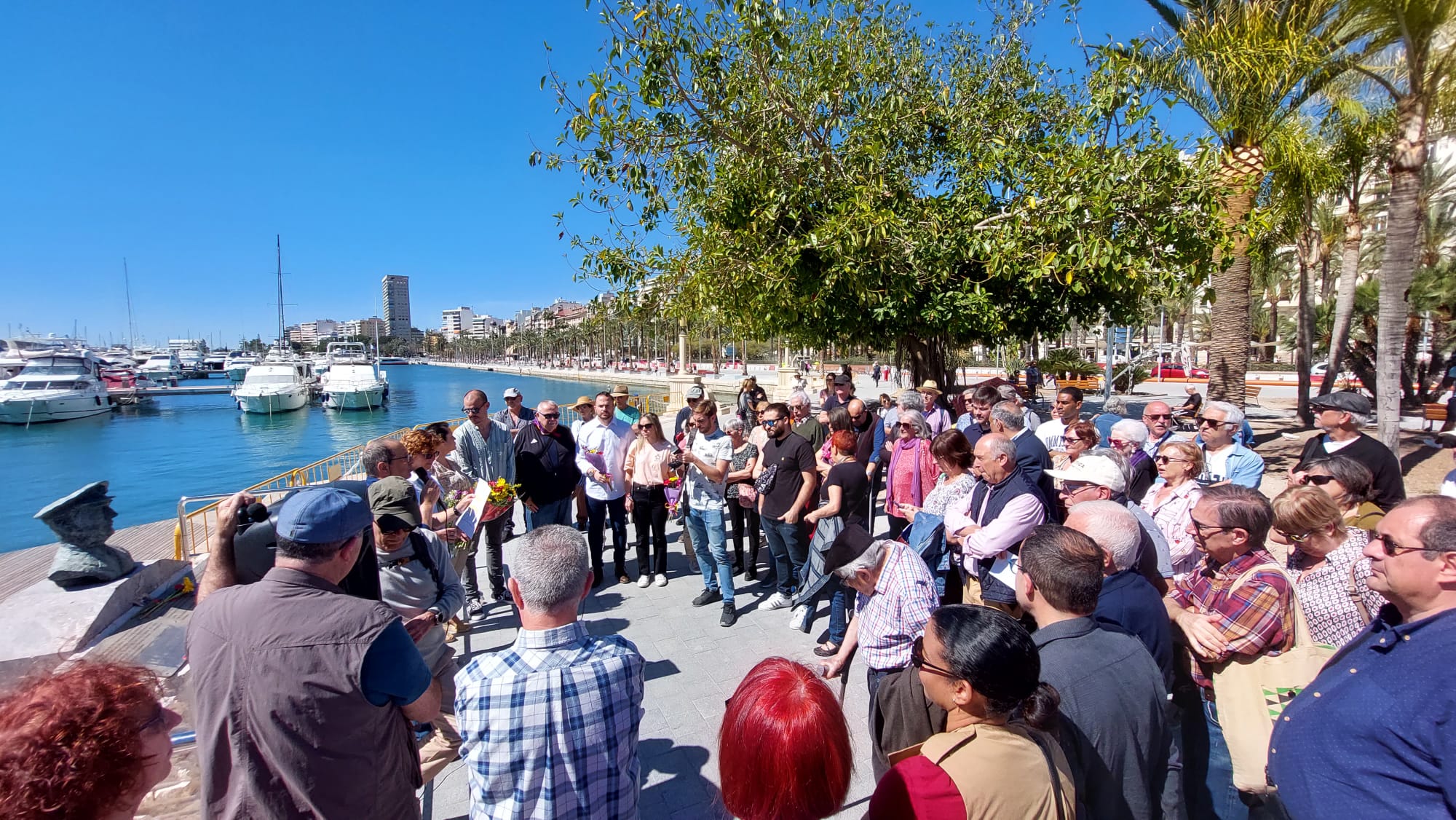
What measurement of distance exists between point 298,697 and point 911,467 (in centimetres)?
443

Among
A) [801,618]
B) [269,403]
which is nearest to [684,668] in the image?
[801,618]

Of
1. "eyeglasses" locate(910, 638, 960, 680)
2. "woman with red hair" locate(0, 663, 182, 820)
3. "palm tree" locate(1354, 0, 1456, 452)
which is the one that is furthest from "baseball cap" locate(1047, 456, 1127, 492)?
"palm tree" locate(1354, 0, 1456, 452)

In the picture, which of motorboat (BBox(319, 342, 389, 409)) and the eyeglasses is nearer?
the eyeglasses

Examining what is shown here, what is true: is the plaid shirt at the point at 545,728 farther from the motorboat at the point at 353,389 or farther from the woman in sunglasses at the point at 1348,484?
the motorboat at the point at 353,389

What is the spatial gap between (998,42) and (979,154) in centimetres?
189

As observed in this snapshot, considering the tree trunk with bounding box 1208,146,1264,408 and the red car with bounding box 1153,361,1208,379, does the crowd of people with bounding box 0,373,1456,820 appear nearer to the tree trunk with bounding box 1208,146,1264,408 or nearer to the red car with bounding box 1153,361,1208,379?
the tree trunk with bounding box 1208,146,1264,408

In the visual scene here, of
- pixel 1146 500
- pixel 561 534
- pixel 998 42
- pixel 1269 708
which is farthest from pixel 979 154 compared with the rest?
pixel 561 534

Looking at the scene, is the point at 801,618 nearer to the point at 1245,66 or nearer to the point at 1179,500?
the point at 1179,500

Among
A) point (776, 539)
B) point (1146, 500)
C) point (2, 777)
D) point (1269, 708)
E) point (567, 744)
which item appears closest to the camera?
point (2, 777)

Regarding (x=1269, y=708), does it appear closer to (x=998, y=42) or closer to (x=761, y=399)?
(x=761, y=399)

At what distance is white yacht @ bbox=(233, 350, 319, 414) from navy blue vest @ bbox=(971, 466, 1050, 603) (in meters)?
61.6

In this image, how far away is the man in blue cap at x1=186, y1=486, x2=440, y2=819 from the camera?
1.76m

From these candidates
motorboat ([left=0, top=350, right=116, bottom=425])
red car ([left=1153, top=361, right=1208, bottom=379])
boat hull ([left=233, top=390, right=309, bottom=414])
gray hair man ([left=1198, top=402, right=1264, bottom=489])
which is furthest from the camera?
boat hull ([left=233, top=390, right=309, bottom=414])

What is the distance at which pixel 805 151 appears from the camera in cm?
827
